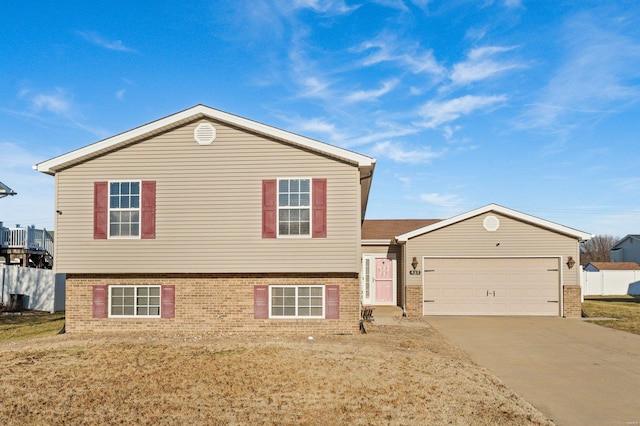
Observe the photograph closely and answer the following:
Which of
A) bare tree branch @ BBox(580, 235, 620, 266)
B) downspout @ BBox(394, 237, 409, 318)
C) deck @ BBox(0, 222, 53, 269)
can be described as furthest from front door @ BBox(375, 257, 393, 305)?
bare tree branch @ BBox(580, 235, 620, 266)

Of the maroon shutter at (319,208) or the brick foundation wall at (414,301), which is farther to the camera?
the brick foundation wall at (414,301)

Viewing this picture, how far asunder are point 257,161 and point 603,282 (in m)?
30.8

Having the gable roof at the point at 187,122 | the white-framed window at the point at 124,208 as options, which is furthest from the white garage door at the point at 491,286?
the white-framed window at the point at 124,208

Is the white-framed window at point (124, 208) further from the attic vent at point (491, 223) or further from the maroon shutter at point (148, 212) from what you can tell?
the attic vent at point (491, 223)

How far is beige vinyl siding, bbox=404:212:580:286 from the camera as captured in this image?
17.8 meters

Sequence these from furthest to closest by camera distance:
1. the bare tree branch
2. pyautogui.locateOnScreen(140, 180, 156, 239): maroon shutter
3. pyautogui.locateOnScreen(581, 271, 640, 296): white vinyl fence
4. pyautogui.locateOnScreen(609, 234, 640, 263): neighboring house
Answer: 1. the bare tree branch
2. pyautogui.locateOnScreen(609, 234, 640, 263): neighboring house
3. pyautogui.locateOnScreen(581, 271, 640, 296): white vinyl fence
4. pyautogui.locateOnScreen(140, 180, 156, 239): maroon shutter

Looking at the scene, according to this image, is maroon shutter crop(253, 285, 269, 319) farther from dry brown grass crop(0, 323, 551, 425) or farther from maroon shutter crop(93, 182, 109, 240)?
maroon shutter crop(93, 182, 109, 240)

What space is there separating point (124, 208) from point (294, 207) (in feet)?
14.8

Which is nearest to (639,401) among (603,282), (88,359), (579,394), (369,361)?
(579,394)

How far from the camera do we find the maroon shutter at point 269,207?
1319 centimetres

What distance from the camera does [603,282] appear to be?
3503 centimetres

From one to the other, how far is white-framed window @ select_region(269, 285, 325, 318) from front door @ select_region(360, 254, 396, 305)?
7.33 meters

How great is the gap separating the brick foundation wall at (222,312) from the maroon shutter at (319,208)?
116cm

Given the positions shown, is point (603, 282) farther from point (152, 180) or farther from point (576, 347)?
point (152, 180)
